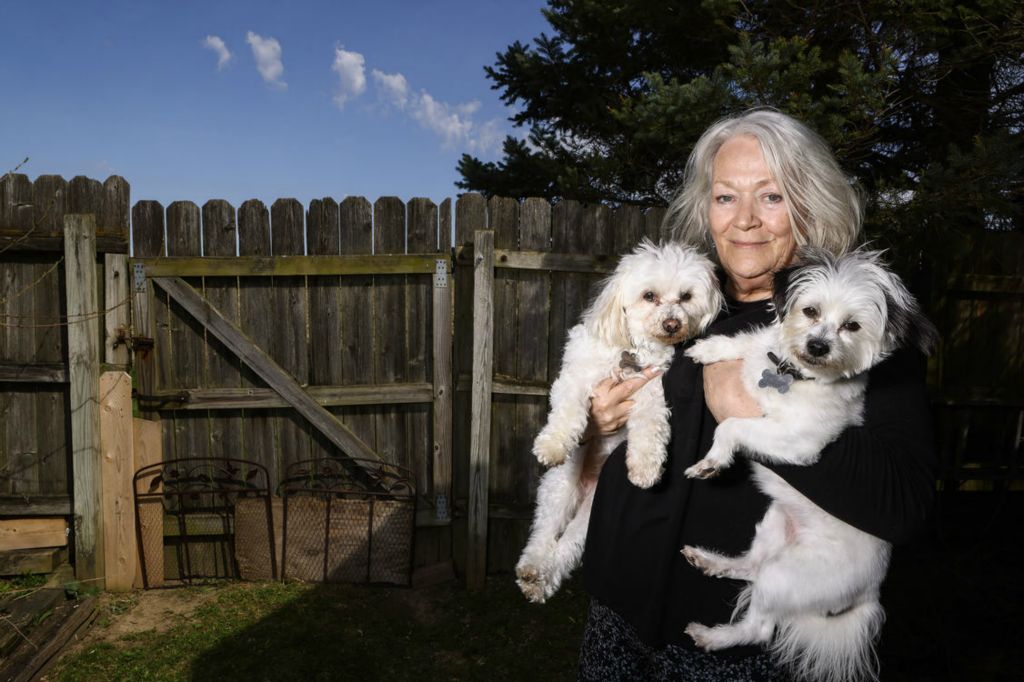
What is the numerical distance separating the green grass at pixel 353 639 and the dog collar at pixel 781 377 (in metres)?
3.69

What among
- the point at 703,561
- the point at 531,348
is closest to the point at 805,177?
the point at 703,561

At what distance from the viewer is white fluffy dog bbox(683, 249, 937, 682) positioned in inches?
76.0

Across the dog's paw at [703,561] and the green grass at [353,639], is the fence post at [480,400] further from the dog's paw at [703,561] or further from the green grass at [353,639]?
the dog's paw at [703,561]

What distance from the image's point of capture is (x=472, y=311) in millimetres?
5664

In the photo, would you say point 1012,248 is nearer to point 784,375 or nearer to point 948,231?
point 948,231

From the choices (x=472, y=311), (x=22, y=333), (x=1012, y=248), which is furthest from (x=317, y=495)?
(x=1012, y=248)

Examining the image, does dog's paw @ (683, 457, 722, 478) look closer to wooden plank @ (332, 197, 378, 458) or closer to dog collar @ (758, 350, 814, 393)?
dog collar @ (758, 350, 814, 393)

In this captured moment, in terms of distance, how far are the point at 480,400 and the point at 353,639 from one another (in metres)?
2.06

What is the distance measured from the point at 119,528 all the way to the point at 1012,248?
25.9 feet

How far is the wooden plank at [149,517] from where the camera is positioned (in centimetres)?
566

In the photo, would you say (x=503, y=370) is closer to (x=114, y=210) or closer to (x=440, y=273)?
(x=440, y=273)

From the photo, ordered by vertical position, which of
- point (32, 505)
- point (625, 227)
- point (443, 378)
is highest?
point (625, 227)

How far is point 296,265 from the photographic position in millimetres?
5523

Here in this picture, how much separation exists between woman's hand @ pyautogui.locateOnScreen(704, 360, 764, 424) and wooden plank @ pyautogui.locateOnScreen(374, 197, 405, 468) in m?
3.90
